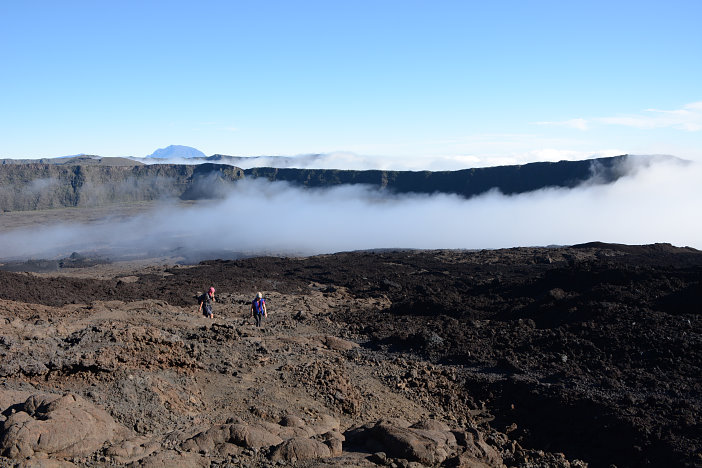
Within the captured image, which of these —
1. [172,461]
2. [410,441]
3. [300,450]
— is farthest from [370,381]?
[172,461]

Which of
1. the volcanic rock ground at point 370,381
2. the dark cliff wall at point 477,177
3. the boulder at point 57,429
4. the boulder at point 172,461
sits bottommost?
the volcanic rock ground at point 370,381

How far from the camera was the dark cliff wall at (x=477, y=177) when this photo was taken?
79000 millimetres

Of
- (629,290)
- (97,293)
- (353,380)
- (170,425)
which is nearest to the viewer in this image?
(170,425)

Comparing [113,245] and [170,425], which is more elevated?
[170,425]

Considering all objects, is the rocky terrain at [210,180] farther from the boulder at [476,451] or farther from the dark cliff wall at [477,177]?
the boulder at [476,451]

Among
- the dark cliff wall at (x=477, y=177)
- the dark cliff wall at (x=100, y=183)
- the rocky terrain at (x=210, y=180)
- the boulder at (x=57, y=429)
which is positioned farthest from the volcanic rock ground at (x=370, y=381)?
the dark cliff wall at (x=100, y=183)

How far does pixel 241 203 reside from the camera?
101 metres

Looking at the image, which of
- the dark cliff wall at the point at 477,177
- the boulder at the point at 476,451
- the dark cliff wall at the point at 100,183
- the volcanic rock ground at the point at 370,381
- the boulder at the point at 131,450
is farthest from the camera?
the dark cliff wall at the point at 100,183

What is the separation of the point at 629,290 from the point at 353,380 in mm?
12771

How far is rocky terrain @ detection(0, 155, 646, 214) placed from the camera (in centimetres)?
8356

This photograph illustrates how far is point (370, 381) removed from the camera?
41.7 ft

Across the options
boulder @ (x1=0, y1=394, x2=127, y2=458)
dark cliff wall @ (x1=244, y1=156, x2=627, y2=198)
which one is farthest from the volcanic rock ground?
dark cliff wall @ (x1=244, y1=156, x2=627, y2=198)

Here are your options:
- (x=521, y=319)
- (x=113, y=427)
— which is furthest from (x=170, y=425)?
(x=521, y=319)

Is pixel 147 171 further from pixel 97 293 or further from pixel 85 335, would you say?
pixel 85 335
